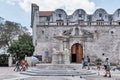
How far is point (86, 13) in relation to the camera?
47094mm

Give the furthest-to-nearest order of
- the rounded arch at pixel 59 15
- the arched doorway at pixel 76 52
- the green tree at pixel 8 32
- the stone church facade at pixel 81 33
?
the green tree at pixel 8 32, the rounded arch at pixel 59 15, the arched doorway at pixel 76 52, the stone church facade at pixel 81 33

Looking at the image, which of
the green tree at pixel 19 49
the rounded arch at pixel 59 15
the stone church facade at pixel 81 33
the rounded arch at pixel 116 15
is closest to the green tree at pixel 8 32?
the stone church facade at pixel 81 33

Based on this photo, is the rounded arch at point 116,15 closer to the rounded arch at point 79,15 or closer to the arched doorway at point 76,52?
the rounded arch at point 79,15

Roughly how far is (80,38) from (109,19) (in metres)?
5.78

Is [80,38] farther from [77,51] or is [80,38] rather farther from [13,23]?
[13,23]

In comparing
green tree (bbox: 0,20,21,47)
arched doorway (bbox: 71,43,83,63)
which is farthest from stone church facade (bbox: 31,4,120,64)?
green tree (bbox: 0,20,21,47)

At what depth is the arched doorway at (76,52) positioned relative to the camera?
151 feet

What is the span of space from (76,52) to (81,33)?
3367 mm

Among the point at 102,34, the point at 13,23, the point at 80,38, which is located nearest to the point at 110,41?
the point at 102,34

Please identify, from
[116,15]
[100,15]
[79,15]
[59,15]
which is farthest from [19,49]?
[116,15]

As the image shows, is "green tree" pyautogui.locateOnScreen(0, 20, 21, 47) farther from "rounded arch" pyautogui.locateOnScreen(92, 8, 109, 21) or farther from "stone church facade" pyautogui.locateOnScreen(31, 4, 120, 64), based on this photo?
"rounded arch" pyautogui.locateOnScreen(92, 8, 109, 21)

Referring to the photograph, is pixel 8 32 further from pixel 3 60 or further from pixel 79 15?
pixel 79 15

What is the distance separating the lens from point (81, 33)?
45.7 meters

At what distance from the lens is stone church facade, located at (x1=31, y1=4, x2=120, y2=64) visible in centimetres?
4541
